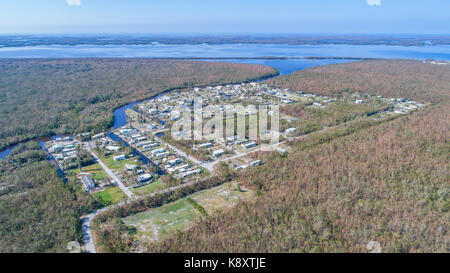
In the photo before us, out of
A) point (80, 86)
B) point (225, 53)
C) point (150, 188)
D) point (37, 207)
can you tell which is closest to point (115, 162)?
point (150, 188)

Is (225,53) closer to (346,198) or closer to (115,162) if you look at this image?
(115,162)

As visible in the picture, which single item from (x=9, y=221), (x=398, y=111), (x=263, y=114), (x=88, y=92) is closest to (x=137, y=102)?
(x=88, y=92)

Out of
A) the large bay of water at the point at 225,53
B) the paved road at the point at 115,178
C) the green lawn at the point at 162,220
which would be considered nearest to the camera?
the green lawn at the point at 162,220

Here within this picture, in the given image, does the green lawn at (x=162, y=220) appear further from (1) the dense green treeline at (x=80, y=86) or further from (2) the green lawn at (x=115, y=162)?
(1) the dense green treeline at (x=80, y=86)

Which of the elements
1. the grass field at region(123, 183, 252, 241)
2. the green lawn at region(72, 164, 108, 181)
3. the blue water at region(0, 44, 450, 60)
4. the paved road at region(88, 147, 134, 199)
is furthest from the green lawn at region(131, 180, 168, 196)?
the blue water at region(0, 44, 450, 60)

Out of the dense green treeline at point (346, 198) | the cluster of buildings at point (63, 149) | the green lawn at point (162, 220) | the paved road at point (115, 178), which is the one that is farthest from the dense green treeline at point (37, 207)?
the dense green treeline at point (346, 198)
